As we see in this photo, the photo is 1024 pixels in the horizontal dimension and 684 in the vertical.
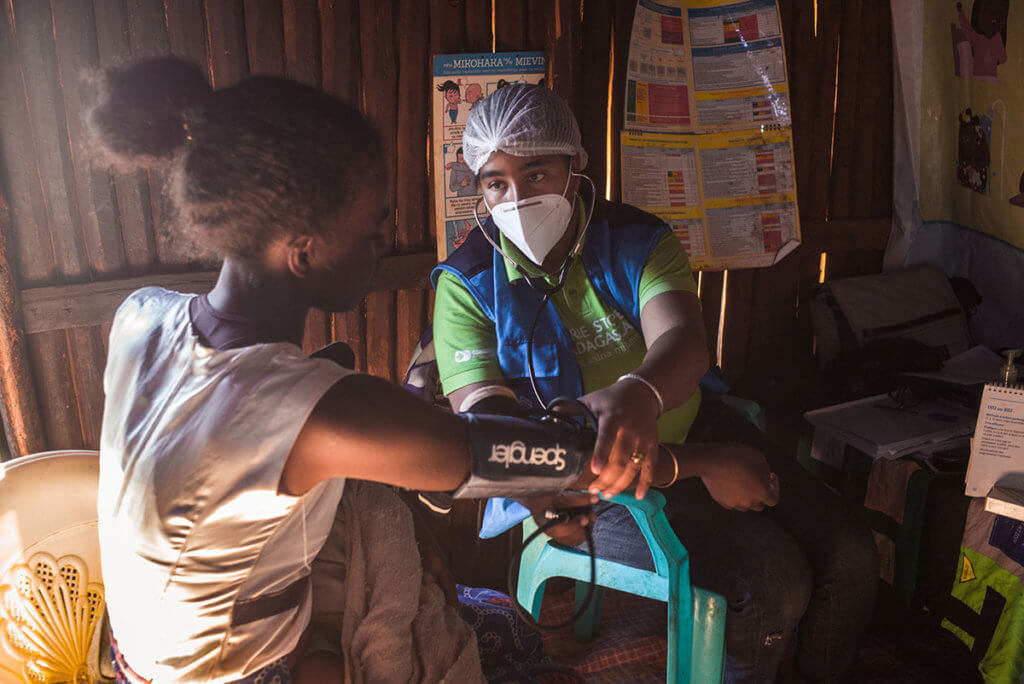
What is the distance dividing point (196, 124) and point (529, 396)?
45.6 inches

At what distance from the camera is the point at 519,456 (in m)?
1.26

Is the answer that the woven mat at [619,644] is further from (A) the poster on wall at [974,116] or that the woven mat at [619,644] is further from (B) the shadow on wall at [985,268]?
(A) the poster on wall at [974,116]

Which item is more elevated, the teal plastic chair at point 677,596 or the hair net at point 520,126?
the hair net at point 520,126

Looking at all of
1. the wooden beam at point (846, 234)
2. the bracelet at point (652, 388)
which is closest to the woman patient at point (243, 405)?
the bracelet at point (652, 388)

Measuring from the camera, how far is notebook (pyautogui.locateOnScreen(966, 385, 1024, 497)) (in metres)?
1.91

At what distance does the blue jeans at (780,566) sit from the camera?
1.81m

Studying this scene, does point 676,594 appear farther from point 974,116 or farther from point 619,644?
point 974,116

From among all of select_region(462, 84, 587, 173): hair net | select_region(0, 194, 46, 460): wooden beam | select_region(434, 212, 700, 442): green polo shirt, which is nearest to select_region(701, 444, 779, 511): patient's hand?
select_region(434, 212, 700, 442): green polo shirt

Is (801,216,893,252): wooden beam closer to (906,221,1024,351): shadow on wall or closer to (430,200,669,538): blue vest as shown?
(906,221,1024,351): shadow on wall

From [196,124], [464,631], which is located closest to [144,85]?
[196,124]

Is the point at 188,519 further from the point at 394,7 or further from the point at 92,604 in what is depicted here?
the point at 394,7

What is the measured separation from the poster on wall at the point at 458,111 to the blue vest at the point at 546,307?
20.1 inches

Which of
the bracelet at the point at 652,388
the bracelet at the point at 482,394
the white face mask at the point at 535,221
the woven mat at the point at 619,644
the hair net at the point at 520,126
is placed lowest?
the woven mat at the point at 619,644

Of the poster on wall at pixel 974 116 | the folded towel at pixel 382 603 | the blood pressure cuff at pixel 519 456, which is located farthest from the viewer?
the poster on wall at pixel 974 116
